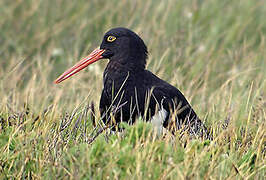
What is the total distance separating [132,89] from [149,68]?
1.72m

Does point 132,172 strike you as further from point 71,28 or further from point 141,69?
point 71,28

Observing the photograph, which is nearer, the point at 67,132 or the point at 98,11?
the point at 67,132

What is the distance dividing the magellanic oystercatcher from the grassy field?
0.21 metres

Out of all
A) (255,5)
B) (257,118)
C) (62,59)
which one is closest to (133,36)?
(257,118)

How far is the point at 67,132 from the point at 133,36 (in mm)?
1200

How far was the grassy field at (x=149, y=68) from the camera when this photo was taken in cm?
289

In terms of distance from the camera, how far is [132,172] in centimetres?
279

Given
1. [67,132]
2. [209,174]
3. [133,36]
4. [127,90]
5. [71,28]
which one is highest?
[71,28]

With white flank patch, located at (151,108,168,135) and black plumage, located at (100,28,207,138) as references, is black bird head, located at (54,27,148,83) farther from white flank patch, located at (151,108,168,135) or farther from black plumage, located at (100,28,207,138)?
white flank patch, located at (151,108,168,135)

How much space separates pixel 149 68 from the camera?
227 inches

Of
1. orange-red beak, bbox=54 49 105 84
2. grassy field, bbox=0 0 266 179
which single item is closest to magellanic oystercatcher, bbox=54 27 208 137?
orange-red beak, bbox=54 49 105 84

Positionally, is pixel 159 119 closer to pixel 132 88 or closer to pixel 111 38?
pixel 132 88

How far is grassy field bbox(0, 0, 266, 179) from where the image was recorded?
2895mm

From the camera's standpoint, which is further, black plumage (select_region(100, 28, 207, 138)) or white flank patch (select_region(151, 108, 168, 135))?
black plumage (select_region(100, 28, 207, 138))
